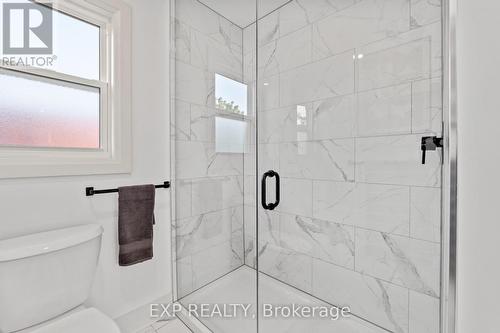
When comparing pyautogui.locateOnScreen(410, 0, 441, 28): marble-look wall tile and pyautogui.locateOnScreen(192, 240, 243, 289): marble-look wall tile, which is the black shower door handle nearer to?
pyautogui.locateOnScreen(192, 240, 243, 289): marble-look wall tile

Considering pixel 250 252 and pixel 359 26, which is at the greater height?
pixel 359 26

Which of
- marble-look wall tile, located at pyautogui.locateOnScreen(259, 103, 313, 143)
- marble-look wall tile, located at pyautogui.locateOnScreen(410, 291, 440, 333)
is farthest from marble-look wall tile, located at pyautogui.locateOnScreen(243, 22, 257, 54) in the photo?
marble-look wall tile, located at pyautogui.locateOnScreen(410, 291, 440, 333)

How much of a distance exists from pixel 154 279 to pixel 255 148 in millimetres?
1151

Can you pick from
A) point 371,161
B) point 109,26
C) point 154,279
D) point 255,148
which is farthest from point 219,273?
point 109,26

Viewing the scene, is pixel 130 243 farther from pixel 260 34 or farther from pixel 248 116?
pixel 260 34

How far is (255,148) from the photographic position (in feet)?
5.52

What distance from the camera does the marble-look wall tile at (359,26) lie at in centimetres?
128

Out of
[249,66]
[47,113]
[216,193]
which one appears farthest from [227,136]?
[47,113]

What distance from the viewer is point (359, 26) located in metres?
1.43

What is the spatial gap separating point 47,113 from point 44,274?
2.61 ft

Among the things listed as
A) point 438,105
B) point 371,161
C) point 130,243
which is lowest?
point 130,243

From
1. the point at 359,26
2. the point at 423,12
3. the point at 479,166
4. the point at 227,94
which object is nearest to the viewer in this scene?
the point at 479,166

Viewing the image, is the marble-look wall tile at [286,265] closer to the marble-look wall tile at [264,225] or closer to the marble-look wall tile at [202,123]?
the marble-look wall tile at [264,225]

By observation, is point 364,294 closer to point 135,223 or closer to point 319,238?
point 319,238
